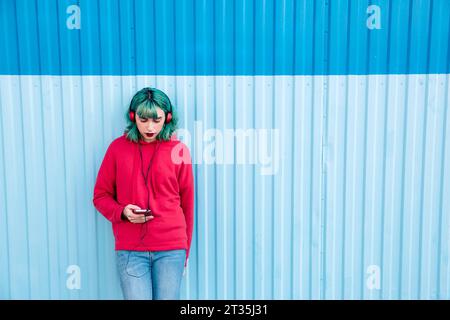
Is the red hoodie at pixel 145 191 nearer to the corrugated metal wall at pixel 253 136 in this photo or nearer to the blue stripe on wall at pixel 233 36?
the corrugated metal wall at pixel 253 136

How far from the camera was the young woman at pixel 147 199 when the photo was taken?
2494mm

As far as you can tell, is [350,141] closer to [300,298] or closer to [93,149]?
[300,298]

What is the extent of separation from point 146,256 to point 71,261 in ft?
2.45

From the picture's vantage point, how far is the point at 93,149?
285 cm

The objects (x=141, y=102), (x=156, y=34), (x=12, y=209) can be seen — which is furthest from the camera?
(x=12, y=209)

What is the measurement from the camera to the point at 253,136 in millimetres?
2807

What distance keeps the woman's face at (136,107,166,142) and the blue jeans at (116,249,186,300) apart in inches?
27.8

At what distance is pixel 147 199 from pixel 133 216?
0.14m

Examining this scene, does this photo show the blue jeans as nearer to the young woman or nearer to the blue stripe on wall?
the young woman

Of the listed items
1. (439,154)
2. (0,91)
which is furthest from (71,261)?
(439,154)

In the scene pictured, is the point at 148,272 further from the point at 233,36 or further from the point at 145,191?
the point at 233,36

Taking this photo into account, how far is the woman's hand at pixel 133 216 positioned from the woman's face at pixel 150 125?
0.43 m

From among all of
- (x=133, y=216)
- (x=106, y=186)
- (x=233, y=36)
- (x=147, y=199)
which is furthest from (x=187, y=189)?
(x=233, y=36)

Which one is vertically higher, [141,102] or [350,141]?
→ [141,102]
